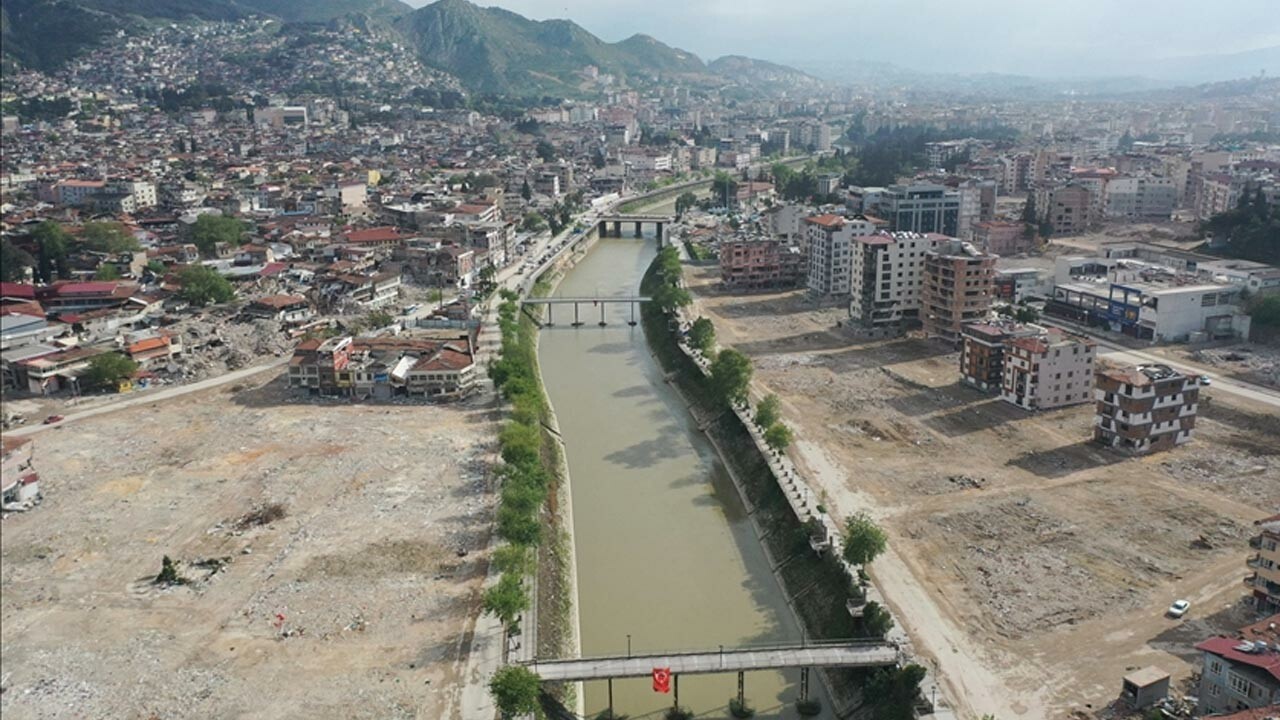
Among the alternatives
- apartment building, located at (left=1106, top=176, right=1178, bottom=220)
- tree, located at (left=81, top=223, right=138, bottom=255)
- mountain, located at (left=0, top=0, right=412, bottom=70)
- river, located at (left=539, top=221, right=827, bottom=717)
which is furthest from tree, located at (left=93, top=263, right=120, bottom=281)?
apartment building, located at (left=1106, top=176, right=1178, bottom=220)

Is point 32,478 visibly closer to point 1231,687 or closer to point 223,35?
point 1231,687

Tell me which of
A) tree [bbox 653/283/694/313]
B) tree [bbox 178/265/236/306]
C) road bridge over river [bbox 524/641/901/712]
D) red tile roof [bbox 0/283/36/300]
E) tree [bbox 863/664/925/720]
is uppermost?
red tile roof [bbox 0/283/36/300]

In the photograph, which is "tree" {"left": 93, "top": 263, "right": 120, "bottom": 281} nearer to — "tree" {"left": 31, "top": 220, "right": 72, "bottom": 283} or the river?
"tree" {"left": 31, "top": 220, "right": 72, "bottom": 283}

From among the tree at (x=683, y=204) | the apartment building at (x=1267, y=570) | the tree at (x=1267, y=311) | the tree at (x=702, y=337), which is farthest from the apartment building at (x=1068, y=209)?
the apartment building at (x=1267, y=570)

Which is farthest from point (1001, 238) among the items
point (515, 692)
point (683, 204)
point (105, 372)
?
point (515, 692)

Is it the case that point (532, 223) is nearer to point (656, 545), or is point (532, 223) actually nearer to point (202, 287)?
point (202, 287)
